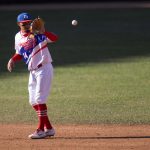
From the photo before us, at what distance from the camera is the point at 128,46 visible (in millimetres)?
20797

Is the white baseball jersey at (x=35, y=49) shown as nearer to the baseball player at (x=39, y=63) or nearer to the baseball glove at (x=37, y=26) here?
the baseball player at (x=39, y=63)

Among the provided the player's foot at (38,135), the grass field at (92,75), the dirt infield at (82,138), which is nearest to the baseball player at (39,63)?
the player's foot at (38,135)

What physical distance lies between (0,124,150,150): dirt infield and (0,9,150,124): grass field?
55 cm

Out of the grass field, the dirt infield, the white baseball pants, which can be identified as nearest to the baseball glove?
the white baseball pants

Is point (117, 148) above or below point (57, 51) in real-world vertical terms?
below

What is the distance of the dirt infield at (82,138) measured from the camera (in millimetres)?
9438

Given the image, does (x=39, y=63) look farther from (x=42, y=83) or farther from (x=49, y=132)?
(x=49, y=132)

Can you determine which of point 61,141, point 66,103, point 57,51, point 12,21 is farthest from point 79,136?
point 12,21

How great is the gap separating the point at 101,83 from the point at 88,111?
308cm

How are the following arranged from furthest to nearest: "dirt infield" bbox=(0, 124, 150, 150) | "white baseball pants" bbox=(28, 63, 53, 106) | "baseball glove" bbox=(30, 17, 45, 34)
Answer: "white baseball pants" bbox=(28, 63, 53, 106) < "baseball glove" bbox=(30, 17, 45, 34) < "dirt infield" bbox=(0, 124, 150, 150)

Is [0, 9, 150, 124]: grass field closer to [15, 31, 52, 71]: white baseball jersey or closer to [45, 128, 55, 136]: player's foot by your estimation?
[45, 128, 55, 136]: player's foot

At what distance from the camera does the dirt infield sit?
9.44 meters

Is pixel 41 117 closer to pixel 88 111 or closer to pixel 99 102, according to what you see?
pixel 88 111

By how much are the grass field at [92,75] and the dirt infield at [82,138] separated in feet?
1.81
